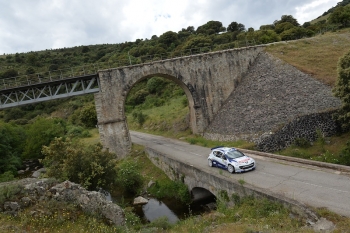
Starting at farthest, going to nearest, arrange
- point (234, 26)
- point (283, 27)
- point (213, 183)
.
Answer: point (234, 26), point (283, 27), point (213, 183)

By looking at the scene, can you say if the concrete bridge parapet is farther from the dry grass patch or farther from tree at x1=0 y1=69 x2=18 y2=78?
tree at x1=0 y1=69 x2=18 y2=78

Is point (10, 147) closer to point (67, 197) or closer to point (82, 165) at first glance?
point (82, 165)

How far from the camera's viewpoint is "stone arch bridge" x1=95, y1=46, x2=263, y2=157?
27781mm

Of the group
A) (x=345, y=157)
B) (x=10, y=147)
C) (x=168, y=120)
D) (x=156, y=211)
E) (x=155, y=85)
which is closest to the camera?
(x=156, y=211)

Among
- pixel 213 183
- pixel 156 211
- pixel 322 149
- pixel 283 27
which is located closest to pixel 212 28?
pixel 283 27

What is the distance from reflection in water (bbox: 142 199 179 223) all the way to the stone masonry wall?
397 inches

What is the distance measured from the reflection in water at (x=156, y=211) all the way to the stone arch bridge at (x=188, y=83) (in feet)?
31.1

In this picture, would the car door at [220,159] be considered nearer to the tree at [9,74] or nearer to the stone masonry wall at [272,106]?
the stone masonry wall at [272,106]

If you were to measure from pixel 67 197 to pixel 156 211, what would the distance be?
8.26m

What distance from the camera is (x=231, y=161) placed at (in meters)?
16.7

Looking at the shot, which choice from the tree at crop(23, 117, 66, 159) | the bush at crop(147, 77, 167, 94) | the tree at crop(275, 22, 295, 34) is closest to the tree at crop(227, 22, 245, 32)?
the tree at crop(275, 22, 295, 34)

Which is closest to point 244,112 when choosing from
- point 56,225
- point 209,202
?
point 209,202

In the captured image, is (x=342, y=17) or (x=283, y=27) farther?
(x=283, y=27)

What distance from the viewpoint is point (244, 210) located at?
12.4 meters
